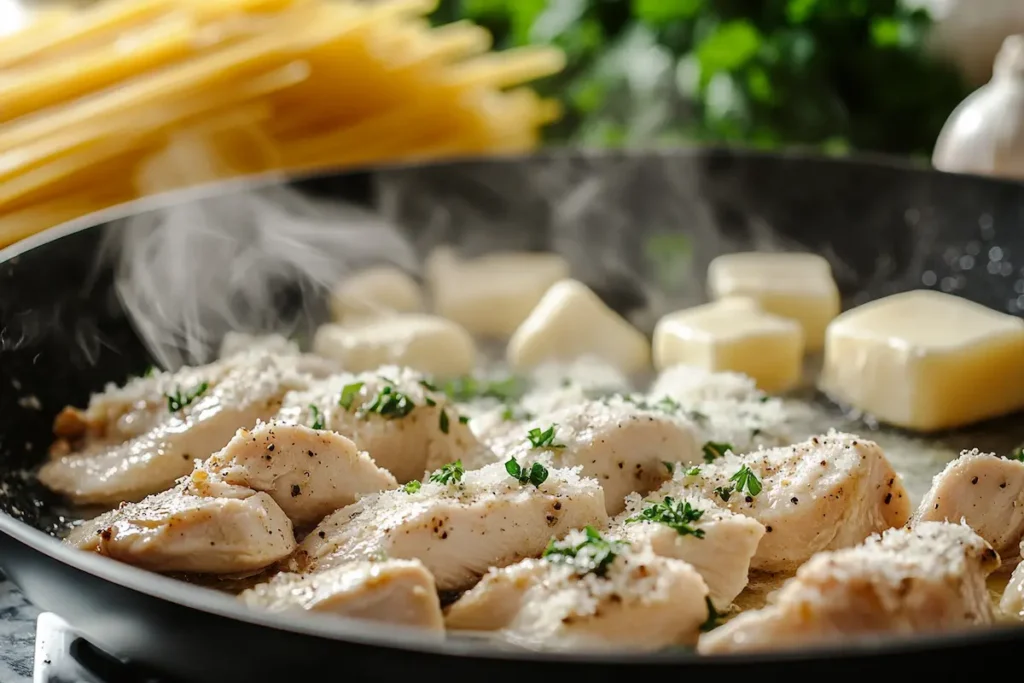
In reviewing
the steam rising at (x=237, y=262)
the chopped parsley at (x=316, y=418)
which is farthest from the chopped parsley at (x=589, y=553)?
the steam rising at (x=237, y=262)

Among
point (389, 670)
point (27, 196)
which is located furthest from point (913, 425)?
point (27, 196)

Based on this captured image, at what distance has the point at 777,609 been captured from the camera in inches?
68.7

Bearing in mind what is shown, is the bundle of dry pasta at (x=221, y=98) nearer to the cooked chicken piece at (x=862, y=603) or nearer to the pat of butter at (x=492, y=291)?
the pat of butter at (x=492, y=291)

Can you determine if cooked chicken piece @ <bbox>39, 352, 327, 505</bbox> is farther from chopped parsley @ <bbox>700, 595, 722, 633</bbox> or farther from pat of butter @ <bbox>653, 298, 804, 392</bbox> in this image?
chopped parsley @ <bbox>700, 595, 722, 633</bbox>

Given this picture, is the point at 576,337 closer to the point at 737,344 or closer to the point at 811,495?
the point at 737,344

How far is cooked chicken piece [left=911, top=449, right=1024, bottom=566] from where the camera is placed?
219cm

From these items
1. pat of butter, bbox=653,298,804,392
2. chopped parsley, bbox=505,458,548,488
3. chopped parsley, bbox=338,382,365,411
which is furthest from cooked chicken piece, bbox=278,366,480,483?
pat of butter, bbox=653,298,804,392

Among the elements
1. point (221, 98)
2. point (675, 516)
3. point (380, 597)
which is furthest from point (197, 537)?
point (221, 98)

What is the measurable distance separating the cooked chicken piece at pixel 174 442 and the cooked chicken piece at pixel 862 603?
4.36 feet

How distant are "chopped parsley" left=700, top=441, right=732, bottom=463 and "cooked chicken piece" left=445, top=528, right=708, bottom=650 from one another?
683mm

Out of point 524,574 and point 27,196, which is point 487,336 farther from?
point 524,574

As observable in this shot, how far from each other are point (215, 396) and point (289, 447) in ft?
1.85

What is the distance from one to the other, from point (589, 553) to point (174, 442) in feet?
3.77

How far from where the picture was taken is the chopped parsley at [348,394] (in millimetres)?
2602
